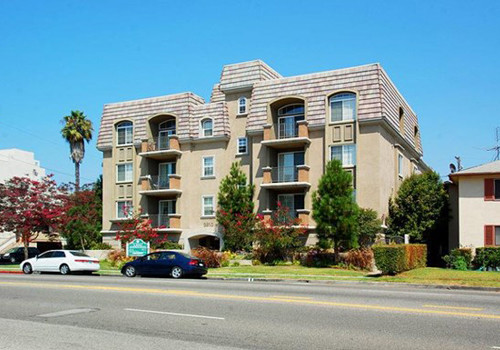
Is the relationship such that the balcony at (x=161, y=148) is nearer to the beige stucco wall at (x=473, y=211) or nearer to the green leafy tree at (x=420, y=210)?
the green leafy tree at (x=420, y=210)

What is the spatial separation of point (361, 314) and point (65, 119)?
54.2 meters

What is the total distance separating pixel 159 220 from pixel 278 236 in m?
12.9

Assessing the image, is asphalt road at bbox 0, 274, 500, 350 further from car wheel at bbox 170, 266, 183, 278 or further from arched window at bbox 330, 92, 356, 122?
arched window at bbox 330, 92, 356, 122

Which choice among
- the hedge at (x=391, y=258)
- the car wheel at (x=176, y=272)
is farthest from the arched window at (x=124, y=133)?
the hedge at (x=391, y=258)

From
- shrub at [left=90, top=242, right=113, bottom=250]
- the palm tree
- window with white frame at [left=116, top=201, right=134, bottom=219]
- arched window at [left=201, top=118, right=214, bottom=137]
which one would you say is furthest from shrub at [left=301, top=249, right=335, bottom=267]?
the palm tree

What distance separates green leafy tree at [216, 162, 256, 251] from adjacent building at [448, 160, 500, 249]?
13.3 metres

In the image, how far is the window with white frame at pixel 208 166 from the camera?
142 feet

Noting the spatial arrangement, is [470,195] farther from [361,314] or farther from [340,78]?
[361,314]

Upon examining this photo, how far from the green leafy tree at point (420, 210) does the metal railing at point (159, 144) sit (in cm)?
1743

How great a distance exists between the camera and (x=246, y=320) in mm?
11953

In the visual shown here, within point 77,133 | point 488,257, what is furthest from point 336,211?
point 77,133

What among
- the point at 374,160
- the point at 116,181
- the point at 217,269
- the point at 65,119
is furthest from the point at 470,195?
the point at 65,119

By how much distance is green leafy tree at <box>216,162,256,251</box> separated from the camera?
3947cm

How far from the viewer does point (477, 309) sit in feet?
44.0
